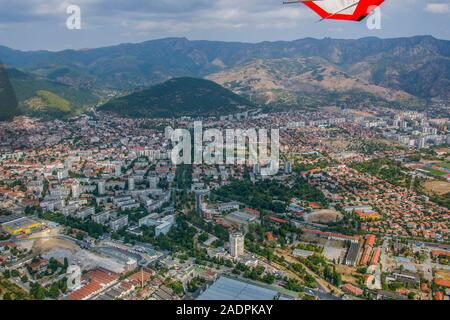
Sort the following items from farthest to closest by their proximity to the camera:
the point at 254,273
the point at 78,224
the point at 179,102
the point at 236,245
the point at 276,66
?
1. the point at 276,66
2. the point at 179,102
3. the point at 78,224
4. the point at 236,245
5. the point at 254,273

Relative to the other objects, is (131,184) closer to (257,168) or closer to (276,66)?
(257,168)

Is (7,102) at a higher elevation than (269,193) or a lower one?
higher

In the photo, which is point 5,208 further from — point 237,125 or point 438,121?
point 438,121

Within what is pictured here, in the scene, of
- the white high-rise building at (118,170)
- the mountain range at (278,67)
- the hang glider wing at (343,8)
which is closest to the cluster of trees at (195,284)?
the hang glider wing at (343,8)

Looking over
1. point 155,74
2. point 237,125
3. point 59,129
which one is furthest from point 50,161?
point 155,74

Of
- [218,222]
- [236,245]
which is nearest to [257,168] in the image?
A: [218,222]

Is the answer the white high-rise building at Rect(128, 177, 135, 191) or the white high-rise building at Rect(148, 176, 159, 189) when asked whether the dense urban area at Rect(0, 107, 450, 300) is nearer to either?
the white high-rise building at Rect(128, 177, 135, 191)
